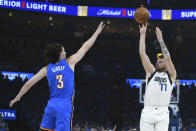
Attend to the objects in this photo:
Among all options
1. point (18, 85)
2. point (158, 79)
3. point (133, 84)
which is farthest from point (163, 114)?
point (133, 84)

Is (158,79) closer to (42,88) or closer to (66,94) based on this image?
(66,94)

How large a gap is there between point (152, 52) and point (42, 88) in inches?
288

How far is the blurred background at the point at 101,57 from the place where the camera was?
1944cm

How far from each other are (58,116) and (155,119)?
1.55 metres

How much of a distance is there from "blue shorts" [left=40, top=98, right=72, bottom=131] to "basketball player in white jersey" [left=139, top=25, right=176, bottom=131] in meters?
1.33

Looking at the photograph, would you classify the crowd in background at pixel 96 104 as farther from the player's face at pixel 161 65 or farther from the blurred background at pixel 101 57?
the player's face at pixel 161 65

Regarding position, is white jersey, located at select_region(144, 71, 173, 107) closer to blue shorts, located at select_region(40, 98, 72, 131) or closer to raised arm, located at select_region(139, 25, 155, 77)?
raised arm, located at select_region(139, 25, 155, 77)

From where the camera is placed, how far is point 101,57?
22891 millimetres

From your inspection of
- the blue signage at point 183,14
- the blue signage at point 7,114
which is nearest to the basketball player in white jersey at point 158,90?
the blue signage at point 7,114

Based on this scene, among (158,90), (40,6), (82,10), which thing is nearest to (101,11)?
(82,10)

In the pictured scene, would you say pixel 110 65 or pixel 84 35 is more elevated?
pixel 84 35

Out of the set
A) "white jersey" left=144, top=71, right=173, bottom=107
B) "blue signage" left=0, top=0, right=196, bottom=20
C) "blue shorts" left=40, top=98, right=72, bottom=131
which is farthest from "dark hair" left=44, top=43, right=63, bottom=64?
"blue signage" left=0, top=0, right=196, bottom=20

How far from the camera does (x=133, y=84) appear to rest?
21422 mm

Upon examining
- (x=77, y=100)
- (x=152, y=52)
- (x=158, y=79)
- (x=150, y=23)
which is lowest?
(x=77, y=100)
